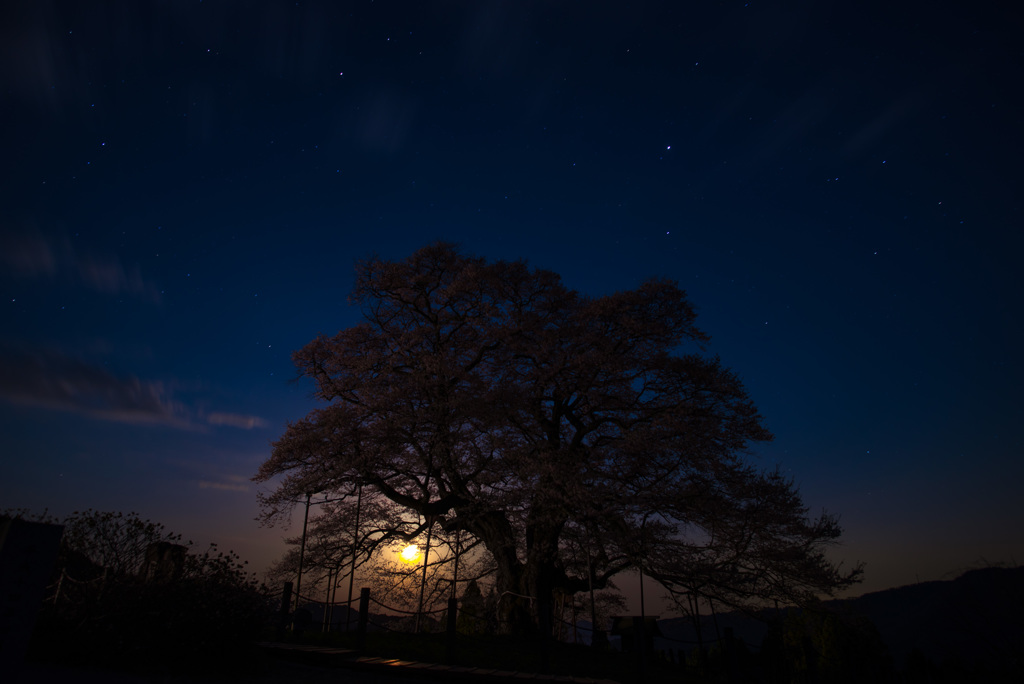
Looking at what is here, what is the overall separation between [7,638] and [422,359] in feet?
42.7

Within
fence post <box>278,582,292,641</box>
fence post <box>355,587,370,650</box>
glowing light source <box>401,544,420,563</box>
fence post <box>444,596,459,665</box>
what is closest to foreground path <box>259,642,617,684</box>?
fence post <box>444,596,459,665</box>

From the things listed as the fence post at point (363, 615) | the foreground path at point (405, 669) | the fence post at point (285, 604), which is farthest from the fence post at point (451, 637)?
the fence post at point (285, 604)

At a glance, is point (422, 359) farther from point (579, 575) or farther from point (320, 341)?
point (579, 575)

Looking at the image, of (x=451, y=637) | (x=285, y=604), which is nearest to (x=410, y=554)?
(x=285, y=604)

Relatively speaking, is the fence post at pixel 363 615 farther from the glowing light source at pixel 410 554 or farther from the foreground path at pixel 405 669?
the glowing light source at pixel 410 554

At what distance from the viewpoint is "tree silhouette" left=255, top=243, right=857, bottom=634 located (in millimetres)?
14594

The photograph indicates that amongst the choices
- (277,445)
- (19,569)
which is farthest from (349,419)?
(19,569)

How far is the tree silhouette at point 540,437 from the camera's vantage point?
14.6 meters

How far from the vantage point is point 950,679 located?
129 feet

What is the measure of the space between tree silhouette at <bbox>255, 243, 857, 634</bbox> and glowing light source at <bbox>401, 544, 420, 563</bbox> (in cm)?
88

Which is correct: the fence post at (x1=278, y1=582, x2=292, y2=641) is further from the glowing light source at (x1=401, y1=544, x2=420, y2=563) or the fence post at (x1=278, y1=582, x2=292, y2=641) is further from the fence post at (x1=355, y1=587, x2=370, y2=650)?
the glowing light source at (x1=401, y1=544, x2=420, y2=563)

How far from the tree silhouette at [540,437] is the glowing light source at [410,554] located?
2.88 ft

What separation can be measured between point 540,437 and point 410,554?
23.0 ft

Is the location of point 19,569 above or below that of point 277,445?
below
